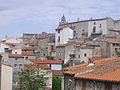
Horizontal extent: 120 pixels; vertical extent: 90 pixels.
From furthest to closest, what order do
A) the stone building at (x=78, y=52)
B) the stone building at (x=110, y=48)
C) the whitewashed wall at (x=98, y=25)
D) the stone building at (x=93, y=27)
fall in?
the stone building at (x=93, y=27), the whitewashed wall at (x=98, y=25), the stone building at (x=110, y=48), the stone building at (x=78, y=52)

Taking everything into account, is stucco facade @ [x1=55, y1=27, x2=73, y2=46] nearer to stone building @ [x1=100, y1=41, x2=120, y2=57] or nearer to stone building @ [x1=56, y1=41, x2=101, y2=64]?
stone building @ [x1=56, y1=41, x2=101, y2=64]

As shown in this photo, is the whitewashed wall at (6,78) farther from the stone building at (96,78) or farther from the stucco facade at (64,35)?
the stucco facade at (64,35)

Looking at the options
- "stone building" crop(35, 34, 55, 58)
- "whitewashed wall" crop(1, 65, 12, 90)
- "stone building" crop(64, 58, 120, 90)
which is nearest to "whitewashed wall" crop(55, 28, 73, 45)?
"stone building" crop(35, 34, 55, 58)

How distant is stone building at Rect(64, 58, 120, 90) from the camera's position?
18203 millimetres

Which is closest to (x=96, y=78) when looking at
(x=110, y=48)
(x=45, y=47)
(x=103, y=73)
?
(x=103, y=73)

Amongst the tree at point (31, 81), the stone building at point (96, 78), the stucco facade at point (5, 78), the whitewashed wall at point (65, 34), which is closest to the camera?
the stone building at point (96, 78)

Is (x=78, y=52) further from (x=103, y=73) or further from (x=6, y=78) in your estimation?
(x=103, y=73)

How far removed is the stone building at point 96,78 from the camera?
18203 mm

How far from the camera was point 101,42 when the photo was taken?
6975 centimetres

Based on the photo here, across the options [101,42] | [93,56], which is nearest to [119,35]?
[101,42]

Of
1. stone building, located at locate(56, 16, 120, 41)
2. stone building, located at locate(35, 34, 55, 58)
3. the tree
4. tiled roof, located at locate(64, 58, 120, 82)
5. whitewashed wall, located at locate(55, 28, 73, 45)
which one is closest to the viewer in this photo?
tiled roof, located at locate(64, 58, 120, 82)

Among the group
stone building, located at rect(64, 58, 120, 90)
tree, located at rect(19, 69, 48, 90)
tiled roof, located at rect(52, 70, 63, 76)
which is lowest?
tiled roof, located at rect(52, 70, 63, 76)

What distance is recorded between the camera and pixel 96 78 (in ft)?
63.6

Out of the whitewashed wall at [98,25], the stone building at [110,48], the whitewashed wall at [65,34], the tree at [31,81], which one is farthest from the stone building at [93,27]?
the tree at [31,81]
